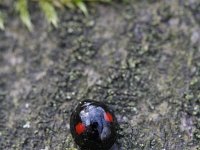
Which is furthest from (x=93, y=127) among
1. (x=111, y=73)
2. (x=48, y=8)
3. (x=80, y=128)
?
(x=48, y=8)

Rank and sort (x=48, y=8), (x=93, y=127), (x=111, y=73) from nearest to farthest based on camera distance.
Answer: (x=93, y=127), (x=111, y=73), (x=48, y=8)

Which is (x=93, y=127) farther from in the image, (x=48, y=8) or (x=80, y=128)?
(x=48, y=8)

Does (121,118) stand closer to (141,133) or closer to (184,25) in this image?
(141,133)

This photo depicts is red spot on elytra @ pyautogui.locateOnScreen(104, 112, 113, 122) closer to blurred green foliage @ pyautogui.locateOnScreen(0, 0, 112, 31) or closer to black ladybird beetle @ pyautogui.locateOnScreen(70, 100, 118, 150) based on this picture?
black ladybird beetle @ pyautogui.locateOnScreen(70, 100, 118, 150)

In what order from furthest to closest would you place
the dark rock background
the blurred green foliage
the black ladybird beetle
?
the blurred green foliage < the dark rock background < the black ladybird beetle

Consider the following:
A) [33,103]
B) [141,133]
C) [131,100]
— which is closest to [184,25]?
[131,100]

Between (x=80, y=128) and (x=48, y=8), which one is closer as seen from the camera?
(x=80, y=128)

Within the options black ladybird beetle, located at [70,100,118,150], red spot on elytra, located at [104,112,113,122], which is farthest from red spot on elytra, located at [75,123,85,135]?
red spot on elytra, located at [104,112,113,122]
